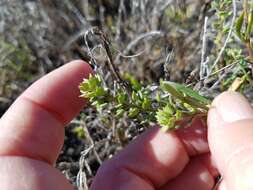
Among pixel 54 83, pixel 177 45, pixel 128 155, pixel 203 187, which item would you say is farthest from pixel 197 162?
pixel 177 45

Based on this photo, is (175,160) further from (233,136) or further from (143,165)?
(233,136)

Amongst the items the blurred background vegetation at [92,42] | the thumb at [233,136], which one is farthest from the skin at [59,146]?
the blurred background vegetation at [92,42]

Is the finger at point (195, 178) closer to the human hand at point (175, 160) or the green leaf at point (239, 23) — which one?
the human hand at point (175, 160)

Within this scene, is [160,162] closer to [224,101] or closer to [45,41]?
[224,101]

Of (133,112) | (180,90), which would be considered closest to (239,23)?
(180,90)

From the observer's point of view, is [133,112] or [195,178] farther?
[195,178]
